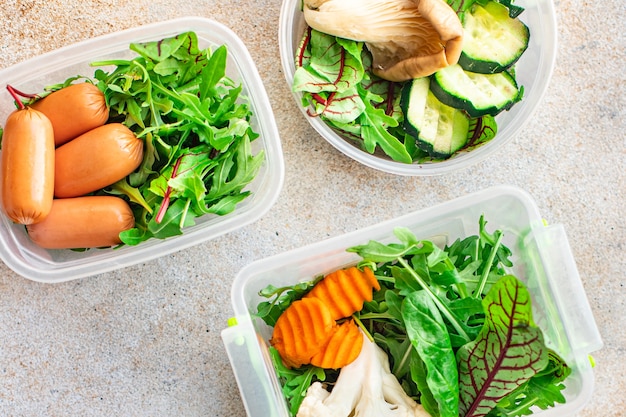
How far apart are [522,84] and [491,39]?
0.38 ft

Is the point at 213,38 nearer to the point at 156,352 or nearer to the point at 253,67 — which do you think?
the point at 253,67

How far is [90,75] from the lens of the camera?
96cm

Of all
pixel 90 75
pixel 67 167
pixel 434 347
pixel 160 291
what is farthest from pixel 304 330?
pixel 90 75

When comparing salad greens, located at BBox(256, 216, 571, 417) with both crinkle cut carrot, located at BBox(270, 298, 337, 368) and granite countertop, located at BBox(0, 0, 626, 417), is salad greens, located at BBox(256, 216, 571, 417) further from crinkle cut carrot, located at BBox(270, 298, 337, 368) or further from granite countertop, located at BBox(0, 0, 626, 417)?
granite countertop, located at BBox(0, 0, 626, 417)

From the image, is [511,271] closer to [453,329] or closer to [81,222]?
[453,329]

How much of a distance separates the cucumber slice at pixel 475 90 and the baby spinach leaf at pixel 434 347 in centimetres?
31

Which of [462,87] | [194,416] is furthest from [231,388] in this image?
[462,87]

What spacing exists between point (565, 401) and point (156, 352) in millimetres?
612

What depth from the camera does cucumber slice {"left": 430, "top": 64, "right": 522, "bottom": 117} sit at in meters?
0.93

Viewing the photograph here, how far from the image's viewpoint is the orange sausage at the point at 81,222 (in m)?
0.87

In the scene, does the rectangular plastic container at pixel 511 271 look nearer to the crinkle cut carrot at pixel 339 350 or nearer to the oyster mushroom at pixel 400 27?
the crinkle cut carrot at pixel 339 350

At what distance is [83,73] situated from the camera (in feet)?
3.15

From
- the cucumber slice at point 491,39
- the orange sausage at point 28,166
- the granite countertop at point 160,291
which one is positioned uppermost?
the cucumber slice at point 491,39

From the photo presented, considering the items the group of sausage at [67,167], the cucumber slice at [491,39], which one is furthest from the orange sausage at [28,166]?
the cucumber slice at [491,39]
